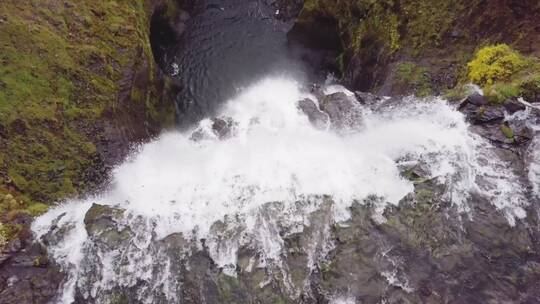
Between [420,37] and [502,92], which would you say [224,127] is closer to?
[420,37]

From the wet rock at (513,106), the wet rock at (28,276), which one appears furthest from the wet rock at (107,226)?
the wet rock at (513,106)

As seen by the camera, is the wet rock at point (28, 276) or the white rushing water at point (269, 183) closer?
the wet rock at point (28, 276)

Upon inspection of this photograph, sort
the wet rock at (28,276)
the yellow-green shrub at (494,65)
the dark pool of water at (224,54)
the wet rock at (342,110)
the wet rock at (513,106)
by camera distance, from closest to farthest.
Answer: the wet rock at (28,276), the wet rock at (513,106), the yellow-green shrub at (494,65), the wet rock at (342,110), the dark pool of water at (224,54)

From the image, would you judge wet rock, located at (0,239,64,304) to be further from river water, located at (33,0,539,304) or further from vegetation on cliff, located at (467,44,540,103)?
→ vegetation on cliff, located at (467,44,540,103)

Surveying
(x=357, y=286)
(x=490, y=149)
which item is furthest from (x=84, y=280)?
(x=490, y=149)

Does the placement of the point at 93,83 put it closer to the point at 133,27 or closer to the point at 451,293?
the point at 133,27

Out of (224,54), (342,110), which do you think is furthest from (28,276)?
(224,54)

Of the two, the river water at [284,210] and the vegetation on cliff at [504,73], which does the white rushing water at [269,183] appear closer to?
the river water at [284,210]
